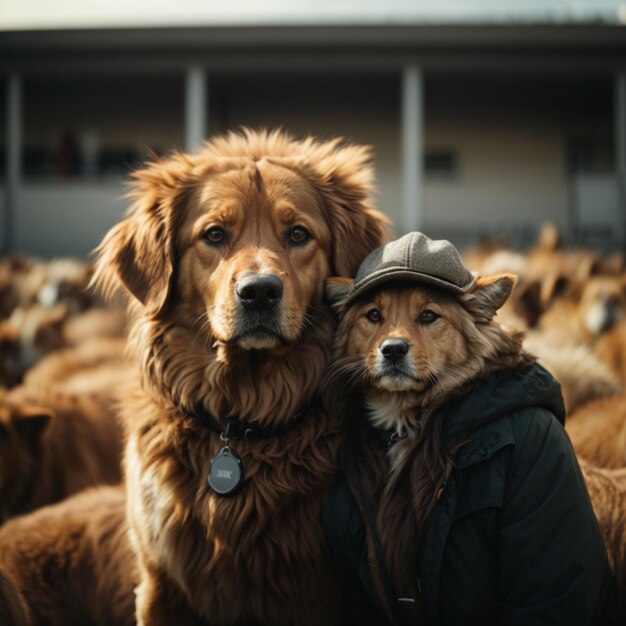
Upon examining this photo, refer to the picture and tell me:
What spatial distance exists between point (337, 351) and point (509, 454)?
36.7 inches

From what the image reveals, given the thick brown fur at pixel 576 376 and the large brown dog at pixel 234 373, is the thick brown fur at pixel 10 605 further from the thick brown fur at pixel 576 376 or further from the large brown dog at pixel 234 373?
the thick brown fur at pixel 576 376

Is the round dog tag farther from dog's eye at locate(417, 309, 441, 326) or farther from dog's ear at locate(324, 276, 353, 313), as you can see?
dog's eye at locate(417, 309, 441, 326)

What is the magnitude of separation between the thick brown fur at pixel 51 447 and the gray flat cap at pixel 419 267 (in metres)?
3.22

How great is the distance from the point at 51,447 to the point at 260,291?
337 centimetres

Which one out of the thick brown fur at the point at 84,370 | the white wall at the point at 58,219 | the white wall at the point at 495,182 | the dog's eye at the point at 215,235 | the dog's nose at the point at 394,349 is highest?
the white wall at the point at 495,182

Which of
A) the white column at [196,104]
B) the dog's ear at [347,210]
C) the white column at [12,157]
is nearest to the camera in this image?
the dog's ear at [347,210]

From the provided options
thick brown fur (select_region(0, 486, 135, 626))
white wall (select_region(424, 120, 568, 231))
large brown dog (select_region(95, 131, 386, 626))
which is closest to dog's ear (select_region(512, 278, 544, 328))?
large brown dog (select_region(95, 131, 386, 626))

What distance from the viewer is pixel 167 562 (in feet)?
12.2

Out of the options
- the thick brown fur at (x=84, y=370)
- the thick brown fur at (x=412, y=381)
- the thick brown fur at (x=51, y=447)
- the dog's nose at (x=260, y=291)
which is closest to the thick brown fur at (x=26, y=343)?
the thick brown fur at (x=84, y=370)

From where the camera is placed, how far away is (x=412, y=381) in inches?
133

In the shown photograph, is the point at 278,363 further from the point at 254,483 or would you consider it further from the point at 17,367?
the point at 17,367

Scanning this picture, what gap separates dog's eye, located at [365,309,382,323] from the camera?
3.61 m

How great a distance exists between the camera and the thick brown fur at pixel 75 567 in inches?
184

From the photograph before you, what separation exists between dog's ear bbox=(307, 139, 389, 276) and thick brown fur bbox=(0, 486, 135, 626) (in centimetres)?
199
